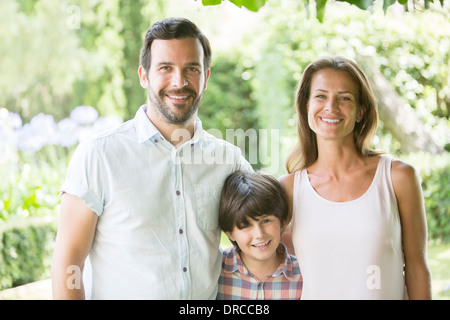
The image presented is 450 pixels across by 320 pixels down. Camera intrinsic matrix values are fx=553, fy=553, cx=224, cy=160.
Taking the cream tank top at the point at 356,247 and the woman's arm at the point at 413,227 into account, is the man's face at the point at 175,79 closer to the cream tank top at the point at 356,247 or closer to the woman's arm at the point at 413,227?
the cream tank top at the point at 356,247

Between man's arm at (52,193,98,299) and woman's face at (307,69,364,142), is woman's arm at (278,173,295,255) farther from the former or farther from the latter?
man's arm at (52,193,98,299)

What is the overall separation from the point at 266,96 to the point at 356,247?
20.0 feet

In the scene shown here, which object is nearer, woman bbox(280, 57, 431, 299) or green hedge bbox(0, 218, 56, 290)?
woman bbox(280, 57, 431, 299)

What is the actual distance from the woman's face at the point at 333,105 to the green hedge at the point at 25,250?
3578 millimetres

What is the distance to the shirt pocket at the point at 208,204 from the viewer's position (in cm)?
225

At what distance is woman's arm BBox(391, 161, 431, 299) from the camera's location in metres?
2.21

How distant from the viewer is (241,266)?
2.44 meters

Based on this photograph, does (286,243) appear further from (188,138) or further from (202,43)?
(202,43)

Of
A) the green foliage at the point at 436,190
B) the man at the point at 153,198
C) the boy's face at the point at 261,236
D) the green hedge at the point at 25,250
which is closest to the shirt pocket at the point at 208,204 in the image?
the man at the point at 153,198

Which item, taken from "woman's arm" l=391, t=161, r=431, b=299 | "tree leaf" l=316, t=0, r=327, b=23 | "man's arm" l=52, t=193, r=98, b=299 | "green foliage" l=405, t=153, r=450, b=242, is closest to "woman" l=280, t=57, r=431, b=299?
"woman's arm" l=391, t=161, r=431, b=299

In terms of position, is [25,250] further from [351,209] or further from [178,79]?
[351,209]

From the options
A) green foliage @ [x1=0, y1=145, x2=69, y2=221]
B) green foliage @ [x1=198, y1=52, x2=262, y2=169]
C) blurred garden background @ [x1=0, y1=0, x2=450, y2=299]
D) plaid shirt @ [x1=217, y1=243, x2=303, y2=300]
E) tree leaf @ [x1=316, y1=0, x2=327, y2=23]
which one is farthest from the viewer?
green foliage @ [x1=198, y1=52, x2=262, y2=169]
